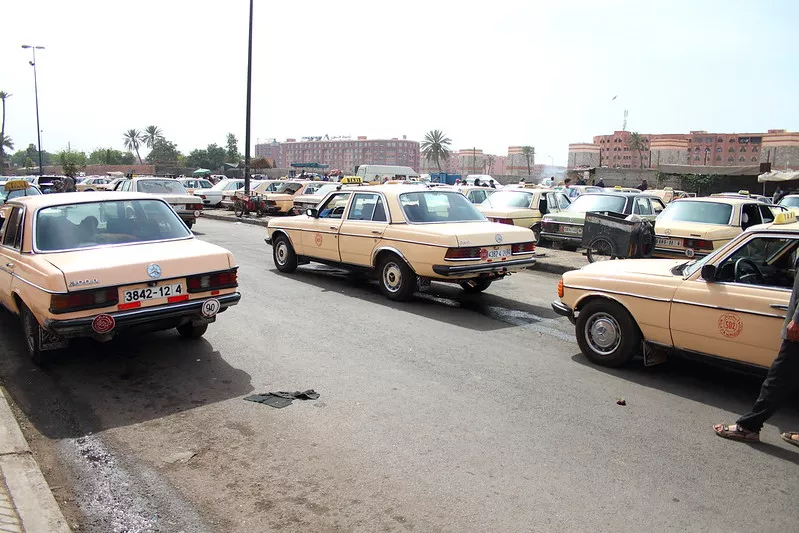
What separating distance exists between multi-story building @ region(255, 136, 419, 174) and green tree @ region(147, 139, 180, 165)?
140 ft

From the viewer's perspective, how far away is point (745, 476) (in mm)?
3719

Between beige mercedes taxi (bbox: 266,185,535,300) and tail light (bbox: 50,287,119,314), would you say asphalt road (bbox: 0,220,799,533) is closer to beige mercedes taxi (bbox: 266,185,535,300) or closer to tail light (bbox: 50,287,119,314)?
tail light (bbox: 50,287,119,314)

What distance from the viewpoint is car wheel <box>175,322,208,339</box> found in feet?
21.1

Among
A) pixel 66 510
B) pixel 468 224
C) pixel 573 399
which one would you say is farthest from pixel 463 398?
pixel 468 224

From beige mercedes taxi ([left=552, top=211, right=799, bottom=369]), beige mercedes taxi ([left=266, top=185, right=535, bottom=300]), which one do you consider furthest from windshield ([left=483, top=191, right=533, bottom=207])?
beige mercedes taxi ([left=552, top=211, right=799, bottom=369])

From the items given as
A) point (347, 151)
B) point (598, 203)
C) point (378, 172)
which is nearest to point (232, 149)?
point (347, 151)

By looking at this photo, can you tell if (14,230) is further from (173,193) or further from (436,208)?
(173,193)

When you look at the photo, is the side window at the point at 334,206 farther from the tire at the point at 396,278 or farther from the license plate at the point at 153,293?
the license plate at the point at 153,293

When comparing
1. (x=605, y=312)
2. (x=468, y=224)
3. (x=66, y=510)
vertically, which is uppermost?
(x=468, y=224)

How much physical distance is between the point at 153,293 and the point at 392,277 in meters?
4.10

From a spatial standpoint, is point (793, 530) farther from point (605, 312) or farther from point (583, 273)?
point (583, 273)

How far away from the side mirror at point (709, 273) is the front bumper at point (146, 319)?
166 inches

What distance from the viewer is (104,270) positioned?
4.98 m

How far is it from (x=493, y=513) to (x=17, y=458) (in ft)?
9.39
